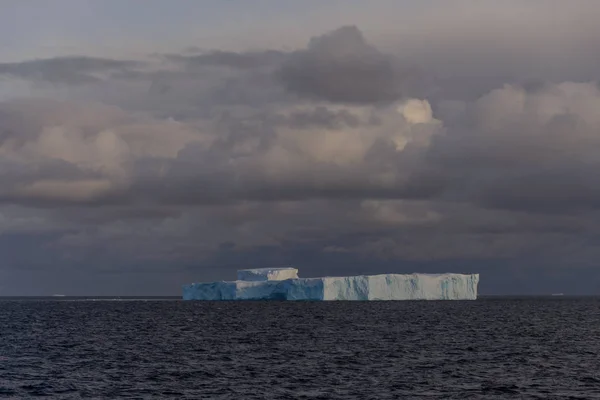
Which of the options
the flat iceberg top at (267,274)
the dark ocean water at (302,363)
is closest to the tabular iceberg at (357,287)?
the flat iceberg top at (267,274)

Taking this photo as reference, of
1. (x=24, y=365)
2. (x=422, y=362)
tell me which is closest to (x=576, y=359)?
(x=422, y=362)

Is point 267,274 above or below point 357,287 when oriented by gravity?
above

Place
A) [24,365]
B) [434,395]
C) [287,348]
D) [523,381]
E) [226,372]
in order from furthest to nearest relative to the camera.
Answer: [287,348] → [24,365] → [226,372] → [523,381] → [434,395]

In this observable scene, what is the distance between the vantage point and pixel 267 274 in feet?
531

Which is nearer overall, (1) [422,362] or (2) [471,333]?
(1) [422,362]

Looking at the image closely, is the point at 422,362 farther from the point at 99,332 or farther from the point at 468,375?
the point at 99,332

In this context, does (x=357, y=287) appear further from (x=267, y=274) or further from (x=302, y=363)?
(x=302, y=363)

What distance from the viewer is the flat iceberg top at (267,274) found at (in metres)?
162

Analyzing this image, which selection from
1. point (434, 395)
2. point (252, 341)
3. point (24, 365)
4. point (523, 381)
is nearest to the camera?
point (434, 395)

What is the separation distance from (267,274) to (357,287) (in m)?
21.2

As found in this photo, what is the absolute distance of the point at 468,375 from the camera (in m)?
44.1

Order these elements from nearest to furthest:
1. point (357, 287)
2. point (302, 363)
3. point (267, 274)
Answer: point (302, 363) → point (357, 287) → point (267, 274)

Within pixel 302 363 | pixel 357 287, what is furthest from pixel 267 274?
pixel 302 363

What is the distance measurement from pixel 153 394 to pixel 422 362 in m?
19.7
